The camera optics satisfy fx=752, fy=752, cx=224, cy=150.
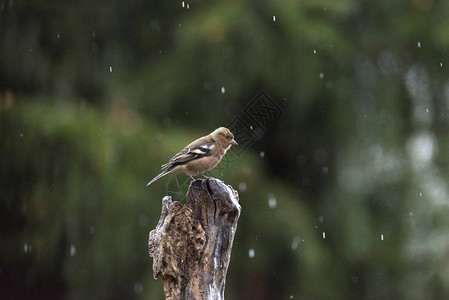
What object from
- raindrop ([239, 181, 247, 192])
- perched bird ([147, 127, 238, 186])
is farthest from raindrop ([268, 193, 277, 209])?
perched bird ([147, 127, 238, 186])

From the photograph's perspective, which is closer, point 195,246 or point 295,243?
point 195,246

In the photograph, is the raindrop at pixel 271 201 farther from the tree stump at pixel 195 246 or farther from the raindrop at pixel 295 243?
the tree stump at pixel 195 246

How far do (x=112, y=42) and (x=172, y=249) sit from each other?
153 inches

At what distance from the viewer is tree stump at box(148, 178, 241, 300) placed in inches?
94.3

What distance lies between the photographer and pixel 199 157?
297cm

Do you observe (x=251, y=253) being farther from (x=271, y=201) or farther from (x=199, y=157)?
(x=199, y=157)

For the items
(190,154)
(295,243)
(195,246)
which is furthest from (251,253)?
(195,246)

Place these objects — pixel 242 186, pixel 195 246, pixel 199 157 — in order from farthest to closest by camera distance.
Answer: pixel 242 186, pixel 199 157, pixel 195 246

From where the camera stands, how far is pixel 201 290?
2383 mm

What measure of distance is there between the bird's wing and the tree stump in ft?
1.67

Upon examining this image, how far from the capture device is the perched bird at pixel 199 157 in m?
2.96

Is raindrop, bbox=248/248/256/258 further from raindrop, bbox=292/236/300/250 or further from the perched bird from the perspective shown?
the perched bird

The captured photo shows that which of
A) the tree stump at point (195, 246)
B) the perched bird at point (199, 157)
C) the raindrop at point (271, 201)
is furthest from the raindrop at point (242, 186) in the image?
the tree stump at point (195, 246)

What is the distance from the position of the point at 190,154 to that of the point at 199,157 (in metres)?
0.05
